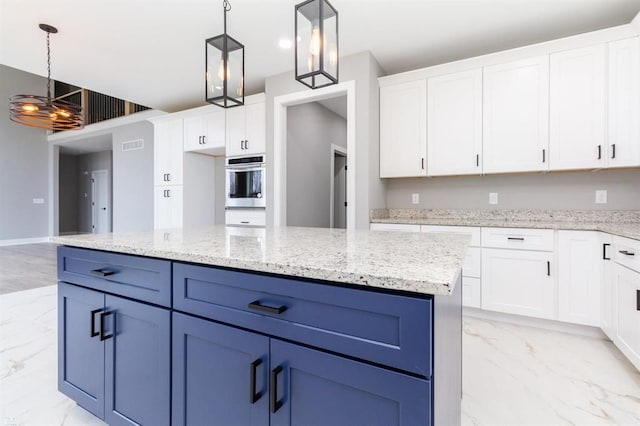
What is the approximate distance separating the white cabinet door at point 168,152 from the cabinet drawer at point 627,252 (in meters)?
5.00

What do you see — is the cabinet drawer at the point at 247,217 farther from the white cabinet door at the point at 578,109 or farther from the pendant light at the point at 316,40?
the white cabinet door at the point at 578,109

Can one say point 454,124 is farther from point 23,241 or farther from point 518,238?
point 23,241

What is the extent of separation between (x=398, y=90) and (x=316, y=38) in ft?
6.85

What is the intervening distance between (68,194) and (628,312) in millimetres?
12385

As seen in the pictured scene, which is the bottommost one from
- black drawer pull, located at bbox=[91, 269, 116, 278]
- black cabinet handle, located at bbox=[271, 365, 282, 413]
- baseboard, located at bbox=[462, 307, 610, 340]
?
baseboard, located at bbox=[462, 307, 610, 340]

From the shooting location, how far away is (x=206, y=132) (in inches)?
179

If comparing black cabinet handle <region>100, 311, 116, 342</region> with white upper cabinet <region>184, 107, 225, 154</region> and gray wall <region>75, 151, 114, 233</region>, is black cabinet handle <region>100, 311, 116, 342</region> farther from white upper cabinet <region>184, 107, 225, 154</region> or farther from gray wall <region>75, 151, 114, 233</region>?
gray wall <region>75, 151, 114, 233</region>

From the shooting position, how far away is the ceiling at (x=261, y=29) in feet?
8.52

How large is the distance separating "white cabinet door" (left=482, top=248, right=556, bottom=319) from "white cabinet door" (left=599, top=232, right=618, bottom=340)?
31 centimetres

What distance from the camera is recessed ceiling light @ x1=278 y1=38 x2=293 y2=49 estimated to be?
10.2ft

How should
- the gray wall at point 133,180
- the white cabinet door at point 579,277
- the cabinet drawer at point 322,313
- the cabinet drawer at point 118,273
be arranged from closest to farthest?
1. the cabinet drawer at point 322,313
2. the cabinet drawer at point 118,273
3. the white cabinet door at point 579,277
4. the gray wall at point 133,180

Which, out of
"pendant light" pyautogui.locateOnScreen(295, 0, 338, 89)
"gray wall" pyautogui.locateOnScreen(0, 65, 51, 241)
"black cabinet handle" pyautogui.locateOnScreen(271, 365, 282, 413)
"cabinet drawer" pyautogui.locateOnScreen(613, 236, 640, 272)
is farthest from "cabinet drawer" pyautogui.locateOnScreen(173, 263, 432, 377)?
"gray wall" pyautogui.locateOnScreen(0, 65, 51, 241)

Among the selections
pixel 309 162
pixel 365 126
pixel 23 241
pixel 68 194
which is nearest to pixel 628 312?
pixel 365 126

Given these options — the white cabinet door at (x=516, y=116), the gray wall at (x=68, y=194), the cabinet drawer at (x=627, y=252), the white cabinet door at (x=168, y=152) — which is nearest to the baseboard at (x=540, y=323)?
the cabinet drawer at (x=627, y=252)
